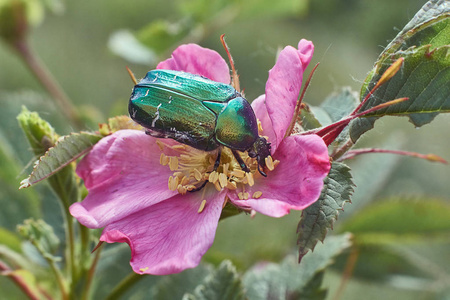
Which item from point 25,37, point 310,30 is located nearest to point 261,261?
point 25,37

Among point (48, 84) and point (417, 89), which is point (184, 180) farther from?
point (48, 84)

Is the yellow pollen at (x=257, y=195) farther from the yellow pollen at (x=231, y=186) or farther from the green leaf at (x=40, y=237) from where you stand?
the green leaf at (x=40, y=237)

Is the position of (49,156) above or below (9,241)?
above

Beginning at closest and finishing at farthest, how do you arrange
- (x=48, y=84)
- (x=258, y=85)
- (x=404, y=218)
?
(x=404, y=218), (x=48, y=84), (x=258, y=85)

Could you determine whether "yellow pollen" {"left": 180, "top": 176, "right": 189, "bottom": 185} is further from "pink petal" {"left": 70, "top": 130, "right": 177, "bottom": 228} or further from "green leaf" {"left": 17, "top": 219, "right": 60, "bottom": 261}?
"green leaf" {"left": 17, "top": 219, "right": 60, "bottom": 261}

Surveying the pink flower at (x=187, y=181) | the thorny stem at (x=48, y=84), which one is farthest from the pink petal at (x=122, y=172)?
the thorny stem at (x=48, y=84)

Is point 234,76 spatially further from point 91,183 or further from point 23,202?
point 23,202

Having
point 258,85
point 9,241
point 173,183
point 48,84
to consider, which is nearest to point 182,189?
point 173,183

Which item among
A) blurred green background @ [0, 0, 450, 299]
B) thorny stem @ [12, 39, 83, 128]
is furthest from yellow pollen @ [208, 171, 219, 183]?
thorny stem @ [12, 39, 83, 128]
